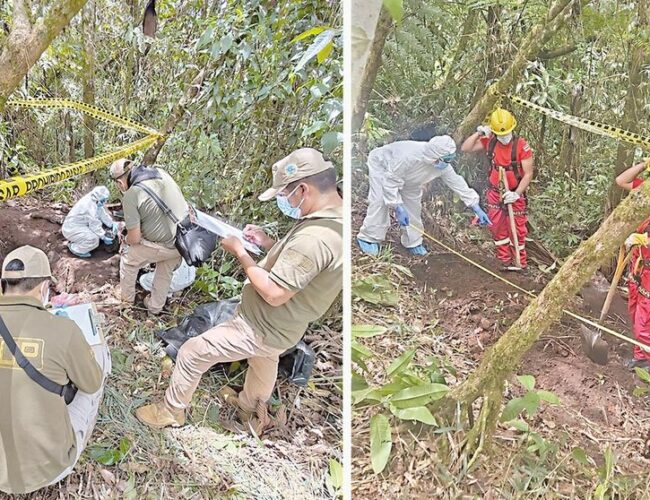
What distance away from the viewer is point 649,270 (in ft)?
Result: 5.04

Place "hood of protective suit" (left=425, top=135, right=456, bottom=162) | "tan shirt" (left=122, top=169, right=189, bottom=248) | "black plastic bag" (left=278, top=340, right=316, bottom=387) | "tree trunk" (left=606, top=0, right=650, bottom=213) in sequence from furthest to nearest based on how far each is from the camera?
"black plastic bag" (left=278, top=340, right=316, bottom=387), "tan shirt" (left=122, top=169, right=189, bottom=248), "hood of protective suit" (left=425, top=135, right=456, bottom=162), "tree trunk" (left=606, top=0, right=650, bottom=213)

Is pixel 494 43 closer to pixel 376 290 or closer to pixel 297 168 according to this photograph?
pixel 297 168

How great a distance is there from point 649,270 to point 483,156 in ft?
1.80

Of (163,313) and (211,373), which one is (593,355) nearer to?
(211,373)

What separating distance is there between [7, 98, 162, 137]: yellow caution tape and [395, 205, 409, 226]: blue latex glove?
2.70 ft

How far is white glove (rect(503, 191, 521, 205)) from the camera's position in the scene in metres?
1.61

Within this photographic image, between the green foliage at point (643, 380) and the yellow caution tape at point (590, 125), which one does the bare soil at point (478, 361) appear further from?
the yellow caution tape at point (590, 125)

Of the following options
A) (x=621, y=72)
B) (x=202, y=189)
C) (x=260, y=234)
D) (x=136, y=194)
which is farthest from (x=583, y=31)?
(x=136, y=194)

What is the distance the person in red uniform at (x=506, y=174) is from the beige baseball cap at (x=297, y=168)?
43cm

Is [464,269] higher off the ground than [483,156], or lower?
lower

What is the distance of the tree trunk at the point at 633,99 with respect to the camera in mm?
1430

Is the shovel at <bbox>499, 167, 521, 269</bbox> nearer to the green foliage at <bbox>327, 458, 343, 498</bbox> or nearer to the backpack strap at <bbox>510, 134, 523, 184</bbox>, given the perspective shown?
the backpack strap at <bbox>510, 134, 523, 184</bbox>

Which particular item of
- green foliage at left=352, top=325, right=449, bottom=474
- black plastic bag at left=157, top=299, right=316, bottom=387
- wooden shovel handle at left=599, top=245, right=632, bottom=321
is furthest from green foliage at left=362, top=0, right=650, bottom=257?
black plastic bag at left=157, top=299, right=316, bottom=387

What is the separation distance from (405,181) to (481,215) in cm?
25
